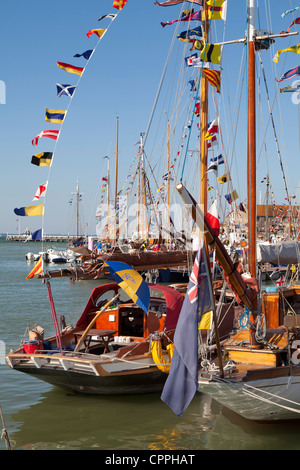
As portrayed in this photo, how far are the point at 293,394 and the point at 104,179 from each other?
62340 millimetres

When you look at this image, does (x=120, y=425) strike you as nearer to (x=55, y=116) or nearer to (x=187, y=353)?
(x=187, y=353)

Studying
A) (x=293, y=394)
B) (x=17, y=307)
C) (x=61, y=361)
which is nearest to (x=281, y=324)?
(x=293, y=394)

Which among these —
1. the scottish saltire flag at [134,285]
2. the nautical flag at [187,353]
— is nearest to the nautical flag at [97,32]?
the scottish saltire flag at [134,285]

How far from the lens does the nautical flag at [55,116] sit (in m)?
13.3

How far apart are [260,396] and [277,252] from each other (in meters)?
8.59

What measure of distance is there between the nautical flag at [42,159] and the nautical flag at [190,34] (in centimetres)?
681

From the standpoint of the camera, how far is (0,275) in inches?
2404

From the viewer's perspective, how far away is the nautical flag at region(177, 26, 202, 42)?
16641 millimetres

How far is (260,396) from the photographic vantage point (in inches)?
450

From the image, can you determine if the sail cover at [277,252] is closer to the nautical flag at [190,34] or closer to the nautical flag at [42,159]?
the nautical flag at [190,34]

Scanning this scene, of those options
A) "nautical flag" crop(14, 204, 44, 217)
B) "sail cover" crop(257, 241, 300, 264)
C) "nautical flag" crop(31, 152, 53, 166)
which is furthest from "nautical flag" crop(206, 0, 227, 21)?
"sail cover" crop(257, 241, 300, 264)

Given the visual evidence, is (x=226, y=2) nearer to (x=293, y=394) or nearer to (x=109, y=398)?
(x=293, y=394)

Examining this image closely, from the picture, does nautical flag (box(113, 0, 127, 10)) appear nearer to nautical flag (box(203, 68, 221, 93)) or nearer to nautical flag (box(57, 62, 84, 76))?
nautical flag (box(57, 62, 84, 76))

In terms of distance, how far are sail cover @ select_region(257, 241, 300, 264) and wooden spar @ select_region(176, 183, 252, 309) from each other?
584 centimetres
